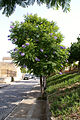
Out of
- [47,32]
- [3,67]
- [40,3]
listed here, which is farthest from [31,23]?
[3,67]

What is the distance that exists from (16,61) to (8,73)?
1165 inches


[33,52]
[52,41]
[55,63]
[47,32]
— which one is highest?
[47,32]

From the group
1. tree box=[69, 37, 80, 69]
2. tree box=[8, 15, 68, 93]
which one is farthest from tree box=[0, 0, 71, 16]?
tree box=[69, 37, 80, 69]

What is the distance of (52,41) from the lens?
969 cm

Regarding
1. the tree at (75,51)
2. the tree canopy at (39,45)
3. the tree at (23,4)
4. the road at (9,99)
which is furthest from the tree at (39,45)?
the tree at (75,51)

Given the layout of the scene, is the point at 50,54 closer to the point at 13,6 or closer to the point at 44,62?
the point at 44,62

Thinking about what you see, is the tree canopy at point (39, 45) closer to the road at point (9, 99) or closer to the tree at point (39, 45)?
the tree at point (39, 45)

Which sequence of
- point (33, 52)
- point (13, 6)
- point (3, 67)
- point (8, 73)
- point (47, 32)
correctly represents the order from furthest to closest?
point (3, 67) → point (8, 73) → point (47, 32) → point (33, 52) → point (13, 6)

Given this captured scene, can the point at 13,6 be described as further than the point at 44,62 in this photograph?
No

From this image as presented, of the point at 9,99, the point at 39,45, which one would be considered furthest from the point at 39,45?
the point at 9,99

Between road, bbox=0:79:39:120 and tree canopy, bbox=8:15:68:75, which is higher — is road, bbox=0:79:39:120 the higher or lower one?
the lower one

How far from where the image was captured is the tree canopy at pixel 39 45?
956cm

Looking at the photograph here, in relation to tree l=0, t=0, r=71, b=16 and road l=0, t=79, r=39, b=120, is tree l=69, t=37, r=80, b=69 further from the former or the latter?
tree l=0, t=0, r=71, b=16

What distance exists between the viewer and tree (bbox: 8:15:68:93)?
31.4ft
